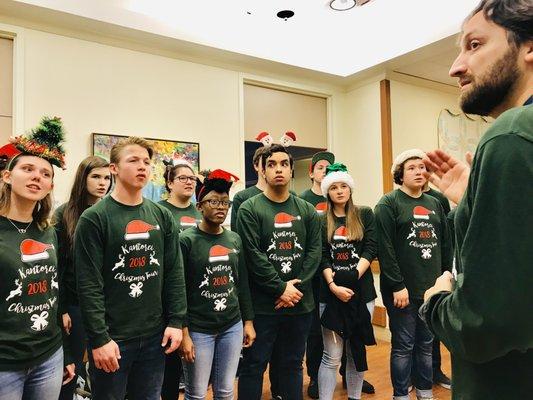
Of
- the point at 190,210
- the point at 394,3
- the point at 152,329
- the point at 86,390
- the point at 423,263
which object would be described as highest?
the point at 394,3

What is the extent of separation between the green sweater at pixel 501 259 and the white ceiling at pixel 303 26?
3.42 meters

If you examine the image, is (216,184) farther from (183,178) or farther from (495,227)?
(495,227)

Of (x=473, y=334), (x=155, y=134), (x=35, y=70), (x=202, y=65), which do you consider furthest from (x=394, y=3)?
(x=473, y=334)

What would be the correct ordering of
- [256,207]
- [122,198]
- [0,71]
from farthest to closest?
[0,71], [256,207], [122,198]

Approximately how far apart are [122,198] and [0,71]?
7.52 feet

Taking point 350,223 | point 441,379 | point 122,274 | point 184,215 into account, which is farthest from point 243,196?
point 441,379

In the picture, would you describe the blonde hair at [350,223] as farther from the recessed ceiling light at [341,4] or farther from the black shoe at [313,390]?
the recessed ceiling light at [341,4]

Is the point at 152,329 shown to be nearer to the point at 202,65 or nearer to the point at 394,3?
the point at 202,65

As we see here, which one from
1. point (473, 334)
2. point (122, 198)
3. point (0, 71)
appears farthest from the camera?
point (0, 71)

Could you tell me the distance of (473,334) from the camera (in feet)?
2.23

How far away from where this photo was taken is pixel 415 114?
5020mm

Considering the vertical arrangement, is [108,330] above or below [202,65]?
below

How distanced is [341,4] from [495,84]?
10.8 ft

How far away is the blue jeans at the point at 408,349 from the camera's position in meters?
2.44
